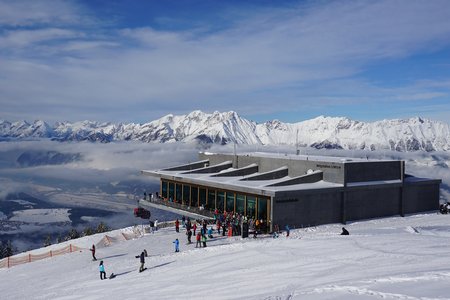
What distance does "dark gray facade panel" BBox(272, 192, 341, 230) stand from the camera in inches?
1464

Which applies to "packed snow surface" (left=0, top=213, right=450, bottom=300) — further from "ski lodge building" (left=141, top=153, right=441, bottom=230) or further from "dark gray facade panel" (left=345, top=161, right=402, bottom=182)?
"dark gray facade panel" (left=345, top=161, right=402, bottom=182)

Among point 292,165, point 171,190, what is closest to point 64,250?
point 171,190

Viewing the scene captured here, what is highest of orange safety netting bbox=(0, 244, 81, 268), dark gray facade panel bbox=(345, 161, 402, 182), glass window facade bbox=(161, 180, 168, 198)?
dark gray facade panel bbox=(345, 161, 402, 182)

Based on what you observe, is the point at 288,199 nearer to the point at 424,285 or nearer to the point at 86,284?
the point at 86,284

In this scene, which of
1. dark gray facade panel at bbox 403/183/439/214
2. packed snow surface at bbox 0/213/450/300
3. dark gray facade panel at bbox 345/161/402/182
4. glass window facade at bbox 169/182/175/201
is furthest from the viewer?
glass window facade at bbox 169/182/175/201

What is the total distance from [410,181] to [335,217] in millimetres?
10922

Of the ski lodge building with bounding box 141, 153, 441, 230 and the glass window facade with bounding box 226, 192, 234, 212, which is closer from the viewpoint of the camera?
the ski lodge building with bounding box 141, 153, 441, 230

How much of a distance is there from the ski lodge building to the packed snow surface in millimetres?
6865

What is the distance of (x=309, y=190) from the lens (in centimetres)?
3828

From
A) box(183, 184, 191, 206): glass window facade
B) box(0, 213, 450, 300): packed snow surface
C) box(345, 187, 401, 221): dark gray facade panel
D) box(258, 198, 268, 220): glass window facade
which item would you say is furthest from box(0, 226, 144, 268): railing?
box(345, 187, 401, 221): dark gray facade panel

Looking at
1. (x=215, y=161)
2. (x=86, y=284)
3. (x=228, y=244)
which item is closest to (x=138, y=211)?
(x=215, y=161)

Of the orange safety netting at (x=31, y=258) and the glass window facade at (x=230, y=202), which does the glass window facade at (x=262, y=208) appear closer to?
the glass window facade at (x=230, y=202)

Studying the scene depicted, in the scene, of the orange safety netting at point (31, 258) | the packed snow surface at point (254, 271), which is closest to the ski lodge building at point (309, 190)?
the packed snow surface at point (254, 271)

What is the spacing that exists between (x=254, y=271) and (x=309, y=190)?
17.6 metres
